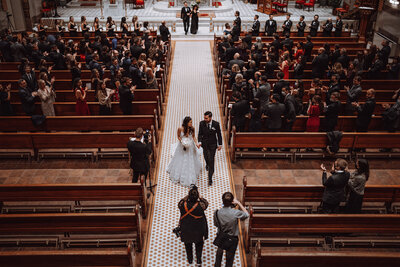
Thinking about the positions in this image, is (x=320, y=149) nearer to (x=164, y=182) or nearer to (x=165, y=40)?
(x=164, y=182)

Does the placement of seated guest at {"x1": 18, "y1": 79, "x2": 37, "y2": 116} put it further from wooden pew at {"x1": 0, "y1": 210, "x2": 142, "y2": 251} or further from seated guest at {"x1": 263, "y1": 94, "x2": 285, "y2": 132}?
seated guest at {"x1": 263, "y1": 94, "x2": 285, "y2": 132}

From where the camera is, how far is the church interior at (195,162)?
5.44 metres

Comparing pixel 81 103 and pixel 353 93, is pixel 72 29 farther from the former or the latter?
pixel 353 93

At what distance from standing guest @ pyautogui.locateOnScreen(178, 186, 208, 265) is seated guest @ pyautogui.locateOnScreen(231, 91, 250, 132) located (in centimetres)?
318

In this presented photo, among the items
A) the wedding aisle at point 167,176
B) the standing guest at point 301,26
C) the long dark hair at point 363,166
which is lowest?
the wedding aisle at point 167,176

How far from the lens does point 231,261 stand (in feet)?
16.6

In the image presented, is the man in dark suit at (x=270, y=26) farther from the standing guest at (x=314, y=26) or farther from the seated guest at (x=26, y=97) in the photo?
the seated guest at (x=26, y=97)

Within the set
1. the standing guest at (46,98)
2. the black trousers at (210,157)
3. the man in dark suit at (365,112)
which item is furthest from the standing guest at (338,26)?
the standing guest at (46,98)

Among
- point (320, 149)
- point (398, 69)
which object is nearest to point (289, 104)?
point (320, 149)

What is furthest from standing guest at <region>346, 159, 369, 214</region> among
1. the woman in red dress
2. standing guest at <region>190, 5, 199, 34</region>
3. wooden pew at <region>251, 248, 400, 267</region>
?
standing guest at <region>190, 5, 199, 34</region>

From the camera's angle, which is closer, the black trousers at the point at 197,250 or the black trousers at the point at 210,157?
the black trousers at the point at 197,250

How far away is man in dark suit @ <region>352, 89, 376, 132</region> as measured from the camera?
7.90 metres

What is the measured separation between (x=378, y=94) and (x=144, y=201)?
7.29 metres

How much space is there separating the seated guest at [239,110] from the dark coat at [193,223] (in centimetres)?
321
